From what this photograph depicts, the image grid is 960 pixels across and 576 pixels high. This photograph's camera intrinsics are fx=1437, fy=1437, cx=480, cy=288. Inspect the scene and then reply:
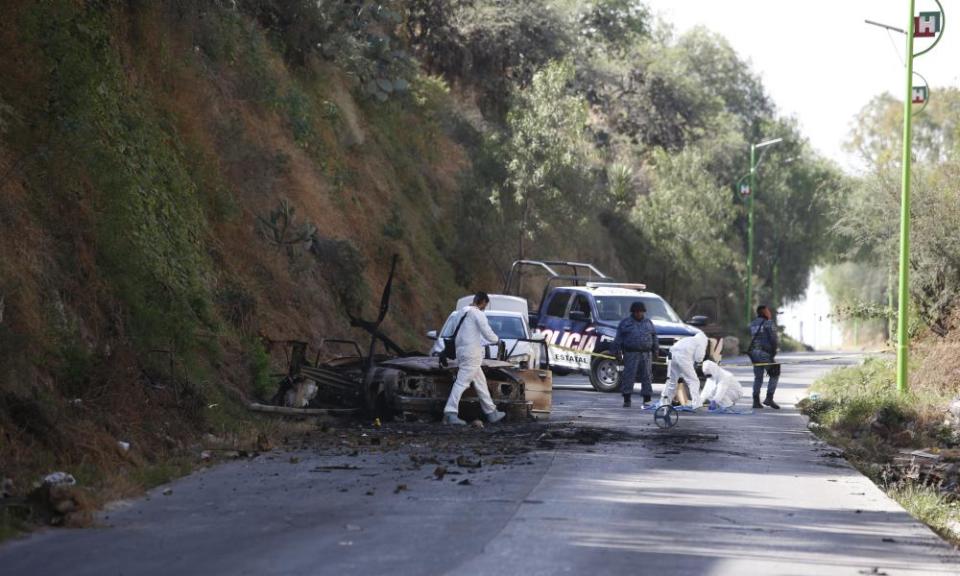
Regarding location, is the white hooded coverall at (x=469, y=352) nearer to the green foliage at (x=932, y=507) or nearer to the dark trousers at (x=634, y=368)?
the dark trousers at (x=634, y=368)

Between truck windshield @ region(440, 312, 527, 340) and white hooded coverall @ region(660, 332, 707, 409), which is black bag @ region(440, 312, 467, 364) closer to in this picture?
white hooded coverall @ region(660, 332, 707, 409)

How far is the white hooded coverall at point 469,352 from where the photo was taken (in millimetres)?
18688

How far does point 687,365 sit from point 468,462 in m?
7.74

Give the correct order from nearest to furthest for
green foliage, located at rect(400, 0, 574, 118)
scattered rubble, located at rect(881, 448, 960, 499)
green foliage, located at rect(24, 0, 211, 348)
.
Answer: scattered rubble, located at rect(881, 448, 960, 499) < green foliage, located at rect(24, 0, 211, 348) < green foliage, located at rect(400, 0, 574, 118)

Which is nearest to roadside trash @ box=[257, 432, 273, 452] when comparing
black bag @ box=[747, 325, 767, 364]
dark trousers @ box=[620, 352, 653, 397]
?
dark trousers @ box=[620, 352, 653, 397]

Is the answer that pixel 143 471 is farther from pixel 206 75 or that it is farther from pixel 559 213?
pixel 559 213

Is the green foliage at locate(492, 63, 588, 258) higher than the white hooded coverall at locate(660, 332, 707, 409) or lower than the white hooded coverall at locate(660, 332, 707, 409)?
higher

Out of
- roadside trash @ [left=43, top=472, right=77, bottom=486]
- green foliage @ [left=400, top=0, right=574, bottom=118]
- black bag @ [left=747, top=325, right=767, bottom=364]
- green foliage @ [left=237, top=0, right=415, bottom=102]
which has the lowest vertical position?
roadside trash @ [left=43, top=472, right=77, bottom=486]

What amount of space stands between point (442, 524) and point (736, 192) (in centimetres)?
7253

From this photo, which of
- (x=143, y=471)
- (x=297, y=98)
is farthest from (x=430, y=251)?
(x=143, y=471)

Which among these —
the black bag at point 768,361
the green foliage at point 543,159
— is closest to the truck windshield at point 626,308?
the black bag at point 768,361

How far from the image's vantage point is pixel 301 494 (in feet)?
39.6

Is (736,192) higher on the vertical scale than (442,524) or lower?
higher

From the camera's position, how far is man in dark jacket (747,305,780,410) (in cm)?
2433
